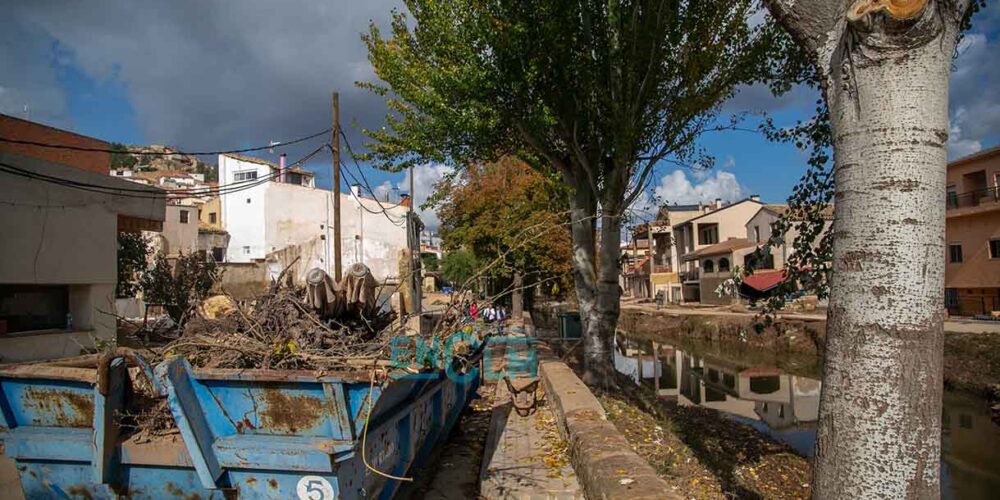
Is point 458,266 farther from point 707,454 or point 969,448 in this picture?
point 707,454

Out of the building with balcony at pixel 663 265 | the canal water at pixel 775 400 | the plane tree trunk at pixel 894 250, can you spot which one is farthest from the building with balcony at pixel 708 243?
the plane tree trunk at pixel 894 250

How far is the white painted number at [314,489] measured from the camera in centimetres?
429

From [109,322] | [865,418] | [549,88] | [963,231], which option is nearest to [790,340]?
[963,231]

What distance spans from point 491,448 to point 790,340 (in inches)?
925

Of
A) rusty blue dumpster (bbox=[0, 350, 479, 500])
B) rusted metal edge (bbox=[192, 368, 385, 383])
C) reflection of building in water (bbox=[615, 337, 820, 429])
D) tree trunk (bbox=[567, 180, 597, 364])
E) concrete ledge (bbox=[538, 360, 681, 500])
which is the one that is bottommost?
reflection of building in water (bbox=[615, 337, 820, 429])

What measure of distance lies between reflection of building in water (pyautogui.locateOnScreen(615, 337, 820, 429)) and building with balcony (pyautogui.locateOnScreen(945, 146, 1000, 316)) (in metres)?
12.2

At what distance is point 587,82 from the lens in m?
10.5

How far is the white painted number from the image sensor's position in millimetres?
4285

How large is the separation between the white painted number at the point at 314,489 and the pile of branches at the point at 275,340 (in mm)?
800

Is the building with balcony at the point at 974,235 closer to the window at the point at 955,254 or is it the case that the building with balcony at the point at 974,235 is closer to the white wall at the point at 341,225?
the window at the point at 955,254

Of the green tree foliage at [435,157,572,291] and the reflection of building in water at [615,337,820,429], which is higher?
the green tree foliage at [435,157,572,291]

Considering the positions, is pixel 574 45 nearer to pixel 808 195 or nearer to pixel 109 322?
pixel 808 195

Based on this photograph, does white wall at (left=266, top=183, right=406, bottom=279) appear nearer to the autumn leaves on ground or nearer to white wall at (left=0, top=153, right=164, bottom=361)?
white wall at (left=0, top=153, right=164, bottom=361)

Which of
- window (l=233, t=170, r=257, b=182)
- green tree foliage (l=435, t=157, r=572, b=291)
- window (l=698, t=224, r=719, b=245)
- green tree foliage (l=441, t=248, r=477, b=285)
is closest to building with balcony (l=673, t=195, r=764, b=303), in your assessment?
window (l=698, t=224, r=719, b=245)
